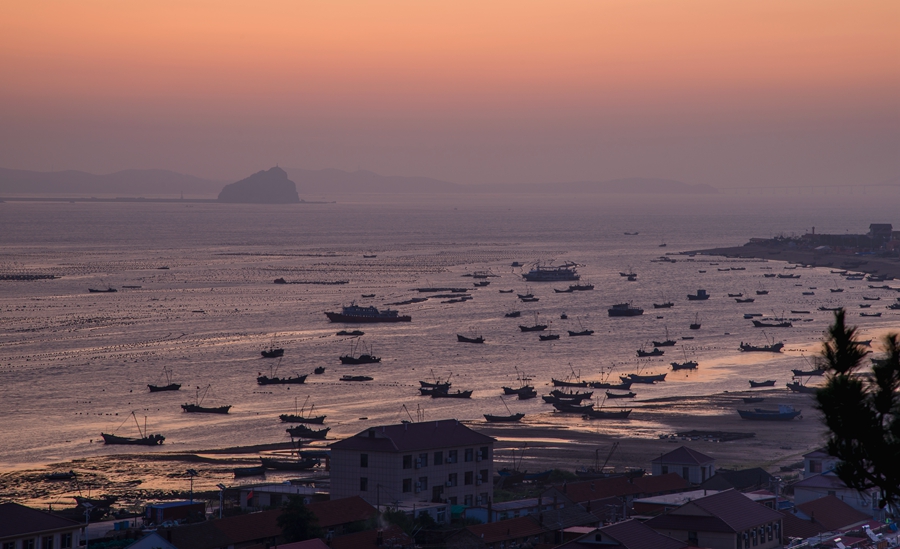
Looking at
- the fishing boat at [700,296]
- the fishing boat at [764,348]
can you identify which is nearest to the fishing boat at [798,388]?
the fishing boat at [764,348]

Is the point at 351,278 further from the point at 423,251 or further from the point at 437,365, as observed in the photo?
the point at 437,365

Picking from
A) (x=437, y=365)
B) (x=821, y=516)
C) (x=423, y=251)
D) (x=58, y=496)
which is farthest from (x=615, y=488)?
(x=423, y=251)

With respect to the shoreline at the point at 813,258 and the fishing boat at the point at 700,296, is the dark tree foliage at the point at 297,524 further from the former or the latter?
the shoreline at the point at 813,258

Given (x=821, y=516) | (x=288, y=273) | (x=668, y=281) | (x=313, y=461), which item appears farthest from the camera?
(x=288, y=273)

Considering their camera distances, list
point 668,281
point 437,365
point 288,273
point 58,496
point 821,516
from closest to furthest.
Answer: point 821,516, point 58,496, point 437,365, point 668,281, point 288,273

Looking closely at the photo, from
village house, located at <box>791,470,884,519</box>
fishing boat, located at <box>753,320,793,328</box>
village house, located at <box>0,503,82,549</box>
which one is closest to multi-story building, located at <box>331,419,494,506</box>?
village house, located at <box>0,503,82,549</box>

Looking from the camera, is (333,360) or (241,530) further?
(333,360)

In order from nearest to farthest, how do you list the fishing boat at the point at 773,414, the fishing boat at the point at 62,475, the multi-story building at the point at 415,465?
the multi-story building at the point at 415,465
the fishing boat at the point at 62,475
the fishing boat at the point at 773,414
